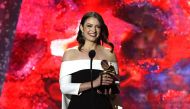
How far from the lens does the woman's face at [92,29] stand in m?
1.86

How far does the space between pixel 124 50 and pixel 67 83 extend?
166 cm

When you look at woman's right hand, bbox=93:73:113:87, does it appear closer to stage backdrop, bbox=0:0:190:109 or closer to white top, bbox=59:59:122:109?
white top, bbox=59:59:122:109

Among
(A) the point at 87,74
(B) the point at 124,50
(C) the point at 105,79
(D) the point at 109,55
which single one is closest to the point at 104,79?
(C) the point at 105,79

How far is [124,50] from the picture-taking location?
11.2 ft

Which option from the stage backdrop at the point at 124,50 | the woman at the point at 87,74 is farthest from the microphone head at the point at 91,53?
the stage backdrop at the point at 124,50

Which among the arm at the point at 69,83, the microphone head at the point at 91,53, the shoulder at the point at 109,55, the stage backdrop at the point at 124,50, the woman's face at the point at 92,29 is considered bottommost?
the stage backdrop at the point at 124,50

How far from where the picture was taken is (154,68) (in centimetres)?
335

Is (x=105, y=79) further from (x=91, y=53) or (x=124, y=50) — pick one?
(x=124, y=50)

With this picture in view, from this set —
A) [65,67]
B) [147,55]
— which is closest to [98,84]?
[65,67]

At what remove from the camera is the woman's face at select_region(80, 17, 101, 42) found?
1.86 metres

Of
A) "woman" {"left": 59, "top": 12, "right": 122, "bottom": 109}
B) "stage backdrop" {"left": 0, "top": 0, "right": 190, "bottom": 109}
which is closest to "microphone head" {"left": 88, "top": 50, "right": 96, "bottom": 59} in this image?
"woman" {"left": 59, "top": 12, "right": 122, "bottom": 109}

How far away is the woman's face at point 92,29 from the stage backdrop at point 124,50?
151 cm

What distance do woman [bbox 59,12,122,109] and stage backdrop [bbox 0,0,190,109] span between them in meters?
1.45

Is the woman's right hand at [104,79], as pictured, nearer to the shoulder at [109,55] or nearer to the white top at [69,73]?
the white top at [69,73]
